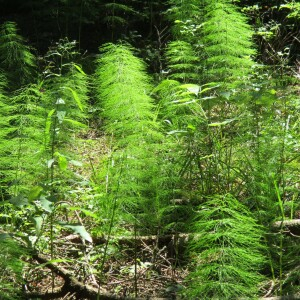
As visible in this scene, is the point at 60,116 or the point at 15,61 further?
the point at 15,61

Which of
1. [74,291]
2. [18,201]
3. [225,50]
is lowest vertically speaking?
[74,291]

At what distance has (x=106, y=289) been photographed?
1959 millimetres

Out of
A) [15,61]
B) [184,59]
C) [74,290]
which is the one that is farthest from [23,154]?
[15,61]

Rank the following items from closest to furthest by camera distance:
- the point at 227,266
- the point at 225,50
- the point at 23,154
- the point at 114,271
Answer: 1. the point at 227,266
2. the point at 114,271
3. the point at 23,154
4. the point at 225,50

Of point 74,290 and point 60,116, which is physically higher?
point 60,116

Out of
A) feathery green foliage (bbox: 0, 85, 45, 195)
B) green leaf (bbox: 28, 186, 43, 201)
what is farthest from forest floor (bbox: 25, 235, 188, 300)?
green leaf (bbox: 28, 186, 43, 201)

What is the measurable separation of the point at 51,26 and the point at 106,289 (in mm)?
4867

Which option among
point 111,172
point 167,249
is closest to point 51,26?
point 111,172

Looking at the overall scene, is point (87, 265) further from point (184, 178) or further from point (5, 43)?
point (5, 43)

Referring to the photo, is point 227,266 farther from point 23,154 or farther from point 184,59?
point 184,59

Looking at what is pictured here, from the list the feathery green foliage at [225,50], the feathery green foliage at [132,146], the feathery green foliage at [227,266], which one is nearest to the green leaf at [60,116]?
the feathery green foliage at [132,146]

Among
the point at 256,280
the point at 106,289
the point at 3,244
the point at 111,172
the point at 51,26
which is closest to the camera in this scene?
the point at 3,244

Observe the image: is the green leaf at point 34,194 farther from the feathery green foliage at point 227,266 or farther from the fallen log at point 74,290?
the feathery green foliage at point 227,266

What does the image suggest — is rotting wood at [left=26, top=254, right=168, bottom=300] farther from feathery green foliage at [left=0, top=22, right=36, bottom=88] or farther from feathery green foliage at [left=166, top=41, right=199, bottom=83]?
feathery green foliage at [left=0, top=22, right=36, bottom=88]
